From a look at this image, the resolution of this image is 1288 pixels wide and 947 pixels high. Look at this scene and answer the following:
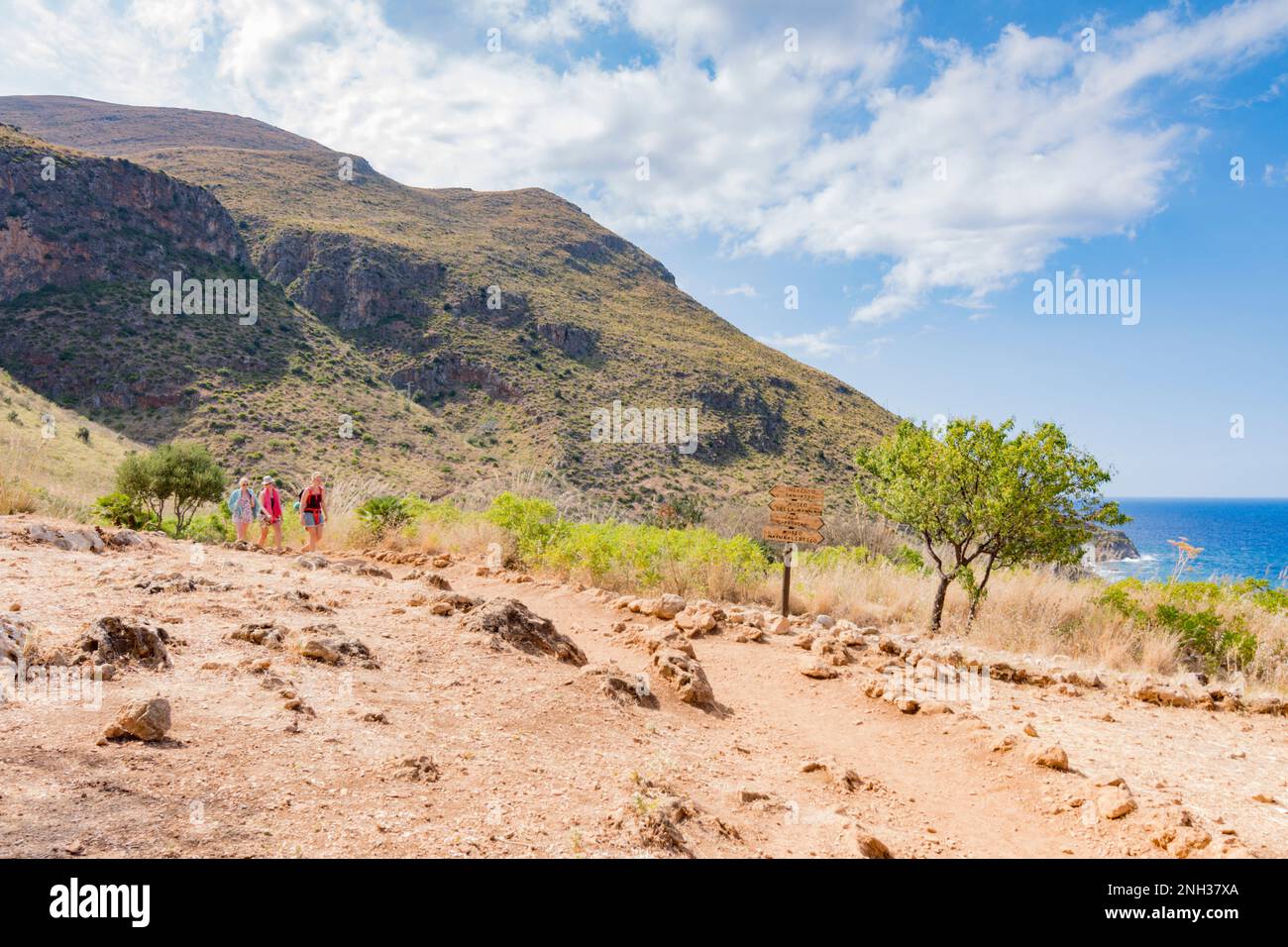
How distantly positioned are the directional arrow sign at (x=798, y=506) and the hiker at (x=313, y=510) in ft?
23.3

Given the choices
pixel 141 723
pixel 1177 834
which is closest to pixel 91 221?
pixel 141 723

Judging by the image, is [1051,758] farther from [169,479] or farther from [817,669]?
[169,479]

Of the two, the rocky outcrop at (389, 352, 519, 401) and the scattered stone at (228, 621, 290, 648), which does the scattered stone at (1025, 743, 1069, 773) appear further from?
the rocky outcrop at (389, 352, 519, 401)

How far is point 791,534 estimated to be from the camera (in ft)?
29.0

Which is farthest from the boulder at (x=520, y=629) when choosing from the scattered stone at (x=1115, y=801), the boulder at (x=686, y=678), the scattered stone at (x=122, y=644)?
the scattered stone at (x=1115, y=801)

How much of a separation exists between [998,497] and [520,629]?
234 inches

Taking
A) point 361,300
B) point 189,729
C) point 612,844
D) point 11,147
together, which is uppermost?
point 11,147

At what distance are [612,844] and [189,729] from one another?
1995mm

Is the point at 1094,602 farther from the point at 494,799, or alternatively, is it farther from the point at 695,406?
the point at 695,406

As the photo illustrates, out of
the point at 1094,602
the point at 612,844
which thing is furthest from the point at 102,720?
the point at 1094,602

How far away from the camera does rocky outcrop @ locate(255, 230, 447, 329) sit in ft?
181

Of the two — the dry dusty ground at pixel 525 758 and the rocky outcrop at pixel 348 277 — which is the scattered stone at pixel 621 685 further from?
the rocky outcrop at pixel 348 277

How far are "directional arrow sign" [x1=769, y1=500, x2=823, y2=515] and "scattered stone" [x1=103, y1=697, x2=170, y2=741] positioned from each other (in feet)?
22.7

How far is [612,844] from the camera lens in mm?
2826
